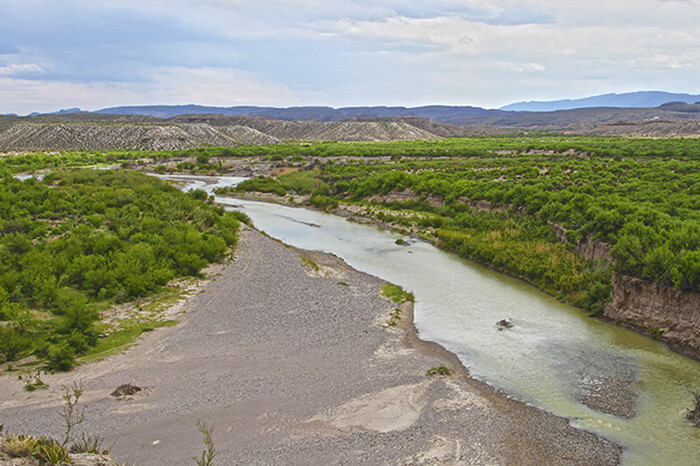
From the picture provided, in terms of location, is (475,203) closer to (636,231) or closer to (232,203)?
(636,231)

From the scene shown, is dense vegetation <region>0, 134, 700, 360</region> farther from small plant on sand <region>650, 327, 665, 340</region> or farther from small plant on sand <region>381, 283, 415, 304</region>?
small plant on sand <region>381, 283, 415, 304</region>

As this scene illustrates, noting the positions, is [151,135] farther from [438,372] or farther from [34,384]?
[438,372]

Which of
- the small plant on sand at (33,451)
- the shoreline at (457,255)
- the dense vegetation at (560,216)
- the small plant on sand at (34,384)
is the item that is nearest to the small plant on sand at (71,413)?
the small plant on sand at (34,384)

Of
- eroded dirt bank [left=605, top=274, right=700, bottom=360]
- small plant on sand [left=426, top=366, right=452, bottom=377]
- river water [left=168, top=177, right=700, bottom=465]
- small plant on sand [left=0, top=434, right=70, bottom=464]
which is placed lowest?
river water [left=168, top=177, right=700, bottom=465]

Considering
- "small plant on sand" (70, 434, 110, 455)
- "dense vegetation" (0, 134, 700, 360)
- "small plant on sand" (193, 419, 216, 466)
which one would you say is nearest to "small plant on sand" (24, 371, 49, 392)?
"dense vegetation" (0, 134, 700, 360)

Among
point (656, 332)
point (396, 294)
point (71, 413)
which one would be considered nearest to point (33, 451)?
point (71, 413)

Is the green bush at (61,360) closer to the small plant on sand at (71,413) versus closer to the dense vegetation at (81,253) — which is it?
the dense vegetation at (81,253)
